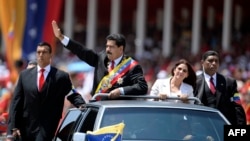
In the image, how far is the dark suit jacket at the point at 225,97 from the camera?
39.6ft

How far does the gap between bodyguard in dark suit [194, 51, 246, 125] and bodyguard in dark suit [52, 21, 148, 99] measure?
0.90 metres

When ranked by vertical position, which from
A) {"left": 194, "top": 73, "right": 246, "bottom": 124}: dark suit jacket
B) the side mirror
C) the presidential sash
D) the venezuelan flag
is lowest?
the side mirror

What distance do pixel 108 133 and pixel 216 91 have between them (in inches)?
126

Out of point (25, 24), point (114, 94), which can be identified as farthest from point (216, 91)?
point (25, 24)

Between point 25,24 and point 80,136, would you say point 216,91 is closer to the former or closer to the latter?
point 80,136

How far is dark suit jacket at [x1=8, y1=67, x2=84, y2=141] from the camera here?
11492 mm

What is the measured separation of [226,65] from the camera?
92.9 feet

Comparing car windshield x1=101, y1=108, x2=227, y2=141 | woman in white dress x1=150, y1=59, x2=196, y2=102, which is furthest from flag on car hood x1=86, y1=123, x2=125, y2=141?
woman in white dress x1=150, y1=59, x2=196, y2=102

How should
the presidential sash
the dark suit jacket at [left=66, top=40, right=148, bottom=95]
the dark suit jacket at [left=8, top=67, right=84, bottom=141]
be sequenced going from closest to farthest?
the dark suit jacket at [left=8, top=67, right=84, bottom=141] < the dark suit jacket at [left=66, top=40, right=148, bottom=95] < the presidential sash

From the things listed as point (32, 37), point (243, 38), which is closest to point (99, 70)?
point (32, 37)

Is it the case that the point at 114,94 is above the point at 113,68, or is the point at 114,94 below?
below

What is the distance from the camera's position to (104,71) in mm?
11906

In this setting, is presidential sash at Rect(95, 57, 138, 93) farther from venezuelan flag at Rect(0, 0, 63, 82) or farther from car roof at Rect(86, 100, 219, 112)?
venezuelan flag at Rect(0, 0, 63, 82)

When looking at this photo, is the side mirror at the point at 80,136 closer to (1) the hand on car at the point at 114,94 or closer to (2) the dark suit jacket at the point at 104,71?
(1) the hand on car at the point at 114,94
